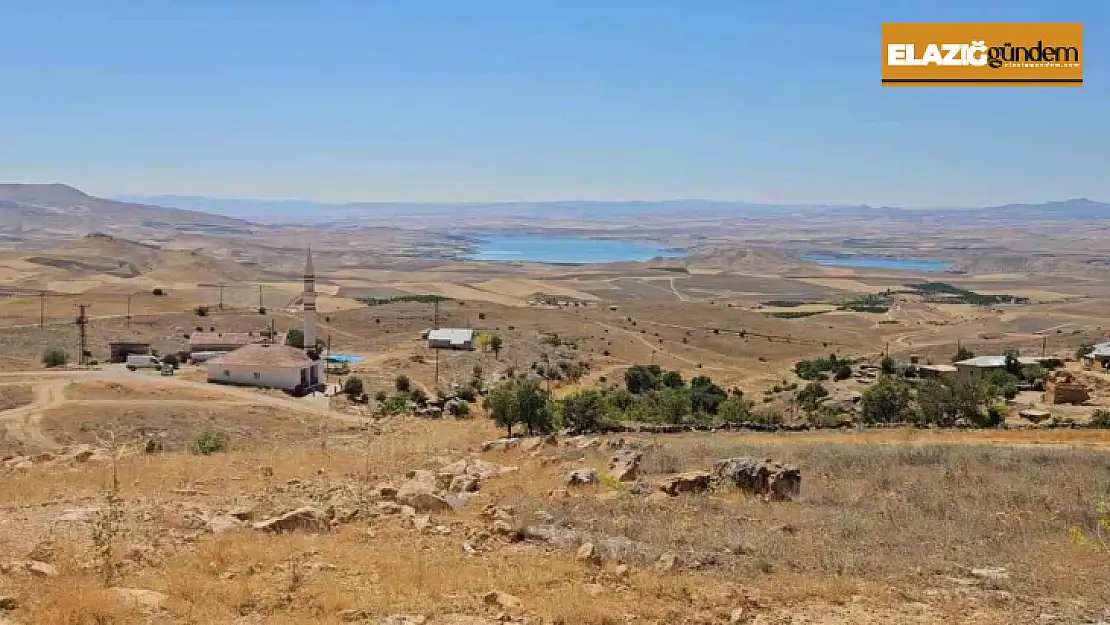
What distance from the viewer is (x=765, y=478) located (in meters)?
14.9

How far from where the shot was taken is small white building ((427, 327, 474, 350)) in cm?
6438

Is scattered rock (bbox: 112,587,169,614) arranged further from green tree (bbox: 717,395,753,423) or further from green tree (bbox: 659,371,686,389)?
green tree (bbox: 659,371,686,389)

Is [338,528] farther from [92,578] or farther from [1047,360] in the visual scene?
[1047,360]

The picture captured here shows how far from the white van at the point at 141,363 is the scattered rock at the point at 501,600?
47327 millimetres

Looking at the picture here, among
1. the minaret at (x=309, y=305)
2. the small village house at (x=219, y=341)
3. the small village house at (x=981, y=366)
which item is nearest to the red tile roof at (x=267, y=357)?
the minaret at (x=309, y=305)

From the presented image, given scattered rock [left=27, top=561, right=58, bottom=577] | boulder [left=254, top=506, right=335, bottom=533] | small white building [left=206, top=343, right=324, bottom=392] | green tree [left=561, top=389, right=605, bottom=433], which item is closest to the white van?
small white building [left=206, top=343, right=324, bottom=392]

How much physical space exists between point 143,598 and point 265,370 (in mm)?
40396

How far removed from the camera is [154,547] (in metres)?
10.8

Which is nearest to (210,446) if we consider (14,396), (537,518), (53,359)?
(537,518)

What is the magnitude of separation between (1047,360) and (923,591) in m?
39.2

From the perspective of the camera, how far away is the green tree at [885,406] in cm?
3023

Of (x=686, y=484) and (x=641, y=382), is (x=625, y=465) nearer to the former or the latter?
(x=686, y=484)

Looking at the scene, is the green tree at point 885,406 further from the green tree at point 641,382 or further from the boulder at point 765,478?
the boulder at point 765,478

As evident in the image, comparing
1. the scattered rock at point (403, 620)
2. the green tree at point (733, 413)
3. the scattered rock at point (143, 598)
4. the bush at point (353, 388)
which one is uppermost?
the scattered rock at point (143, 598)
